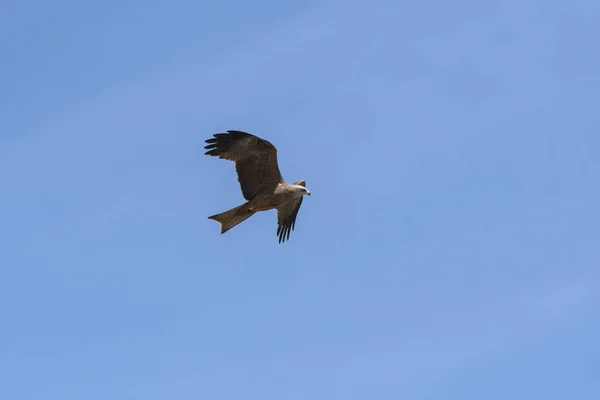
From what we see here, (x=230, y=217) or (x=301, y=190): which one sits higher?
(x=301, y=190)

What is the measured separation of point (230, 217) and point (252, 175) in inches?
48.5

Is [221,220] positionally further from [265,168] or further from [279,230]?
[279,230]

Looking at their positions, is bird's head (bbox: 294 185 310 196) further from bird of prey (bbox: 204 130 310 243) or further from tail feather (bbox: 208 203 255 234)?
tail feather (bbox: 208 203 255 234)

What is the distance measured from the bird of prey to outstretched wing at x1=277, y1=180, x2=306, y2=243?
1.63m

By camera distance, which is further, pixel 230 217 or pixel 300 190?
pixel 300 190

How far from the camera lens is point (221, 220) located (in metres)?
25.9

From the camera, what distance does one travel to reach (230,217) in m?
25.9

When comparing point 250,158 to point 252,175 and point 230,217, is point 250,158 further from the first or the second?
point 230,217

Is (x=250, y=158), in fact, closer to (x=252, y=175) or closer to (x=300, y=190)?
(x=252, y=175)

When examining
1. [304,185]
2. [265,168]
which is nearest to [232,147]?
[265,168]

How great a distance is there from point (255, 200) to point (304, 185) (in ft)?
6.96

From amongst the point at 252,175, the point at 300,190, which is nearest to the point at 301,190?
the point at 300,190

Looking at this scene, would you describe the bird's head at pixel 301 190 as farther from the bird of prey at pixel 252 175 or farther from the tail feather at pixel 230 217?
the tail feather at pixel 230 217

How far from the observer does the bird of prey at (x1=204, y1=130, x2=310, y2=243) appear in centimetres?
2605
